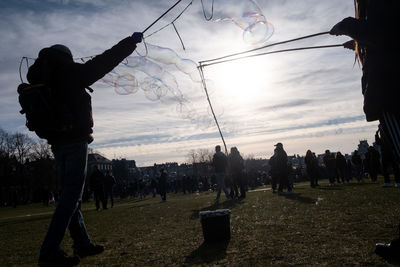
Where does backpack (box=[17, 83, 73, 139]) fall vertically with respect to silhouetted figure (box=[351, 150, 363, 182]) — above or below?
above

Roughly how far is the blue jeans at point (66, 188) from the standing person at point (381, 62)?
9.55ft

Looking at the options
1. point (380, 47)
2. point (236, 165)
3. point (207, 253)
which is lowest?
point (207, 253)

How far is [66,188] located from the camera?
3400 mm

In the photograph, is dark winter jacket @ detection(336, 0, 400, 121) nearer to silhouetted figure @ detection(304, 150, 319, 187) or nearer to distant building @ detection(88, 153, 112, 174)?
silhouetted figure @ detection(304, 150, 319, 187)

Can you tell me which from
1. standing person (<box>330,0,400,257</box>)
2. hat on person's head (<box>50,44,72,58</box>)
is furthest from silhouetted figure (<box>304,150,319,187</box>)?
hat on person's head (<box>50,44,72,58</box>)

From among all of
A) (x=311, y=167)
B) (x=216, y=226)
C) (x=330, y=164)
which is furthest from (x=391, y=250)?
(x=330, y=164)

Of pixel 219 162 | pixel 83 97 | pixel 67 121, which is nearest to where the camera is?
pixel 67 121

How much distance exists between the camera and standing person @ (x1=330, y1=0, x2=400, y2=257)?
8.77ft

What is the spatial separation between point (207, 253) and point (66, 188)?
5.50ft

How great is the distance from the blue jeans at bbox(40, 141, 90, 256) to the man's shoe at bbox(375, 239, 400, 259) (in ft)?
9.82

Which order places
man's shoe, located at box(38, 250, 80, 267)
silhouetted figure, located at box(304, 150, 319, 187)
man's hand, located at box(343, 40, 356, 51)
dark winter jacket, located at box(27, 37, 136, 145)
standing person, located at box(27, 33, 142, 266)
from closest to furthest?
man's shoe, located at box(38, 250, 80, 267), standing person, located at box(27, 33, 142, 266), dark winter jacket, located at box(27, 37, 136, 145), man's hand, located at box(343, 40, 356, 51), silhouetted figure, located at box(304, 150, 319, 187)

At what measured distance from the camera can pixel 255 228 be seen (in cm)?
495

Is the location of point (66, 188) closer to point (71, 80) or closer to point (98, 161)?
point (71, 80)

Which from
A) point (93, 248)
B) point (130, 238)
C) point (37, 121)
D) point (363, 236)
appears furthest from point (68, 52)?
point (363, 236)
